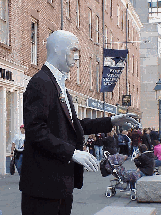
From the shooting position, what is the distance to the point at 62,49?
11.3 feet

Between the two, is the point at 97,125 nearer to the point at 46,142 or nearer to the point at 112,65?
the point at 46,142

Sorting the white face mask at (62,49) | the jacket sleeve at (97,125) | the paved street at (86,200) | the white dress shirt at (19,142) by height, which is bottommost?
the paved street at (86,200)

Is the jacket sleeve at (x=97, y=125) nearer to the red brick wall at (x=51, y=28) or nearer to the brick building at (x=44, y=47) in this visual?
the brick building at (x=44, y=47)

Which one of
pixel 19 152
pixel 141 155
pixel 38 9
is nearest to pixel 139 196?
pixel 141 155

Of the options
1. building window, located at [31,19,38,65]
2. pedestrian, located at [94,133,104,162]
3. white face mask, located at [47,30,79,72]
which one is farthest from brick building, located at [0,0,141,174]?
white face mask, located at [47,30,79,72]

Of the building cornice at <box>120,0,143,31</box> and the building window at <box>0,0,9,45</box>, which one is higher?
the building cornice at <box>120,0,143,31</box>

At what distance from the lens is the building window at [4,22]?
17734 mm

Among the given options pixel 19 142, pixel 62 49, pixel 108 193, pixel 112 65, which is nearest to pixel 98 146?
pixel 112 65

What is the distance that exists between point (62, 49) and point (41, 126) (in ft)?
1.84

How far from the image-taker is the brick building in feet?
59.2

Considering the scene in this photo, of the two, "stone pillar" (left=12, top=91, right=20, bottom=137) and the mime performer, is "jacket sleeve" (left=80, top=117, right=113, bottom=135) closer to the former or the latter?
the mime performer

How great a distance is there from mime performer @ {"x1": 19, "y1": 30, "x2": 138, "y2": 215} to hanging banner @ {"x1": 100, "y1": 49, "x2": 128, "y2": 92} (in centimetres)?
2110

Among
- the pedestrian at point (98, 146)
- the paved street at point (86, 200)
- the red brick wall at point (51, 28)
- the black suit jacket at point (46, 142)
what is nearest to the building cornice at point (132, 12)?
the red brick wall at point (51, 28)

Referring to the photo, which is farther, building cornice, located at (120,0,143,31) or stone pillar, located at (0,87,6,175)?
building cornice, located at (120,0,143,31)
